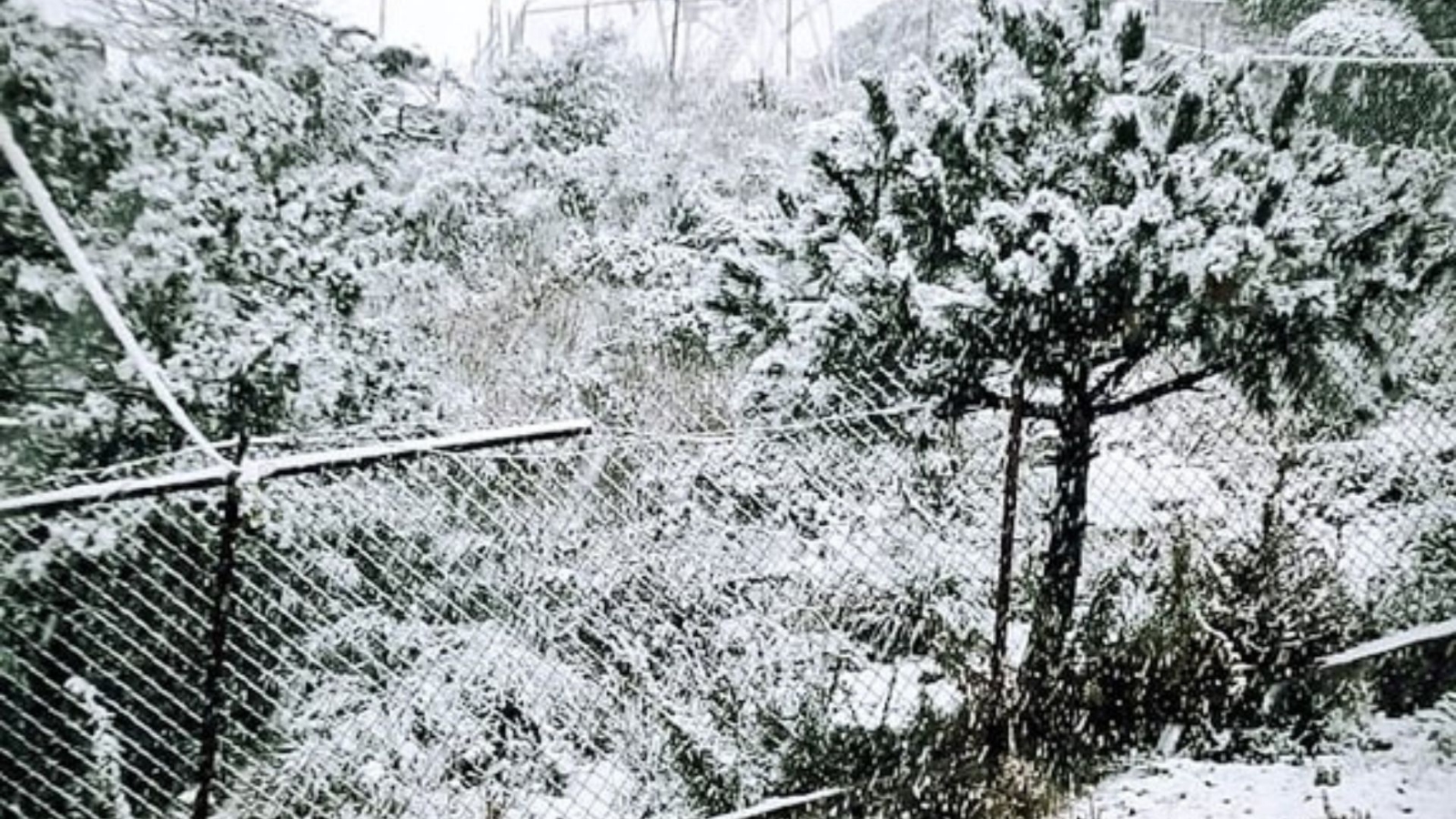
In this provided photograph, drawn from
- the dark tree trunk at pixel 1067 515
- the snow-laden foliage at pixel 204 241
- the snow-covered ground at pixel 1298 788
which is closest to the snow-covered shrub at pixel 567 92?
the snow-laden foliage at pixel 204 241

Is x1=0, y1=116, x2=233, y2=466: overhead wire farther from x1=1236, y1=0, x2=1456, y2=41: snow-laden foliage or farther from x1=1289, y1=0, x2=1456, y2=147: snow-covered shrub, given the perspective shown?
x1=1236, y1=0, x2=1456, y2=41: snow-laden foliage

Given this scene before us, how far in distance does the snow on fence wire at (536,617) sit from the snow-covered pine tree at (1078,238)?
0.26 m

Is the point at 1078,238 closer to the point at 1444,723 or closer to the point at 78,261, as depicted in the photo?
the point at 1444,723

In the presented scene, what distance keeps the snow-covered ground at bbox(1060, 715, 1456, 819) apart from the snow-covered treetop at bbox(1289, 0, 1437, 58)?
179 cm

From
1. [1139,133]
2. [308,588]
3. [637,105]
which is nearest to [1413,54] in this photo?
[1139,133]

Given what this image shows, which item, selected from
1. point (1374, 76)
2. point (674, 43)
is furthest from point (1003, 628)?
point (674, 43)

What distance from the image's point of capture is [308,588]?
2.64 meters

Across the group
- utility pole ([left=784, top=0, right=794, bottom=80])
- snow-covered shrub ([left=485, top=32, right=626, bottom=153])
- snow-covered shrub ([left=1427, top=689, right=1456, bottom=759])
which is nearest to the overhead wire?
snow-covered shrub ([left=1427, top=689, right=1456, bottom=759])

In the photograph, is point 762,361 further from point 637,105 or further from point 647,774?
point 637,105

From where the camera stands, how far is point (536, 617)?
10.1ft

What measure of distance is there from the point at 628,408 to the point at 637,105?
3.66 meters

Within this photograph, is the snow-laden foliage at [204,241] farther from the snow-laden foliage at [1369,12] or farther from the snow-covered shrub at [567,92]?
the snow-covered shrub at [567,92]

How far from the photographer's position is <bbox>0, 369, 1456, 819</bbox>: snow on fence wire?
224 centimetres

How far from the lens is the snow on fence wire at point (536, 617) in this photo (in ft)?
7.36
